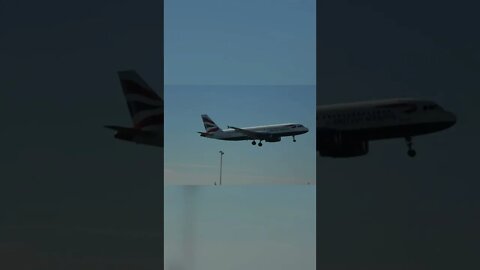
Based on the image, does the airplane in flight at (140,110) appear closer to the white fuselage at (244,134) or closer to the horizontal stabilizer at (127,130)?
the horizontal stabilizer at (127,130)

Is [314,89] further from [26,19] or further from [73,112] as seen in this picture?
[26,19]

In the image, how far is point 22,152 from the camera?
5.97 m

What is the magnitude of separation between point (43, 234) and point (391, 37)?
11.4 feet

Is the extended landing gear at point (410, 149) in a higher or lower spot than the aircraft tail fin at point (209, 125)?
lower

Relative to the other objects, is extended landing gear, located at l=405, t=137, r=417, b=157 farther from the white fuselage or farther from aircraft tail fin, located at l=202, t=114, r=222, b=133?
aircraft tail fin, located at l=202, t=114, r=222, b=133

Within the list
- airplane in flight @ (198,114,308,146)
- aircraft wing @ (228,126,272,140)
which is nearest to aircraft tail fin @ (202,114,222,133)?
airplane in flight @ (198,114,308,146)

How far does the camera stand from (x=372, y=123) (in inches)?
239

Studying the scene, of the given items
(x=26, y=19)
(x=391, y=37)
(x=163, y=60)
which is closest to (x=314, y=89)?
(x=391, y=37)

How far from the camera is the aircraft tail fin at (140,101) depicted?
19.5 feet

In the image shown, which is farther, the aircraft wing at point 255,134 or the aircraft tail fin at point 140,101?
the aircraft wing at point 255,134

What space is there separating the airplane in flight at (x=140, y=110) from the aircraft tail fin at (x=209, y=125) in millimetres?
399

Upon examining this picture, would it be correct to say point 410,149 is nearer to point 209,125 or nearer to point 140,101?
point 209,125

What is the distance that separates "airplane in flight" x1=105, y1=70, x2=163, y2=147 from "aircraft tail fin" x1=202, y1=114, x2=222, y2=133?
0.40 m

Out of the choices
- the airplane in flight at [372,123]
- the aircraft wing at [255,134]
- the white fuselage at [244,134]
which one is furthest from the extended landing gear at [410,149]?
→ the aircraft wing at [255,134]
